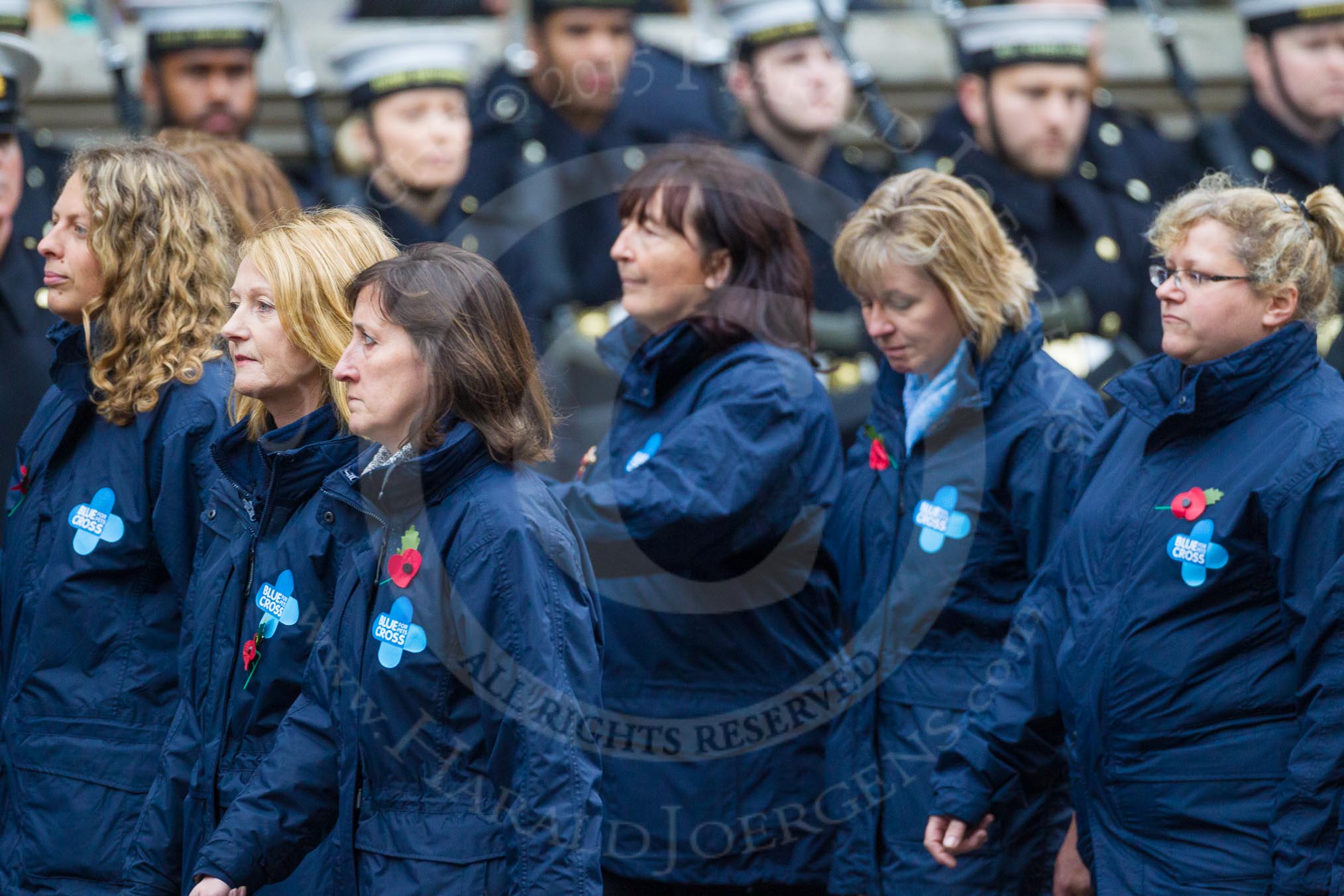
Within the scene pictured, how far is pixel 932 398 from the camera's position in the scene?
13.6 ft

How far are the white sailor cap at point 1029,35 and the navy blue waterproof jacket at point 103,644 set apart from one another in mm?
4008

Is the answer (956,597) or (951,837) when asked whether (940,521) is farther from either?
(951,837)

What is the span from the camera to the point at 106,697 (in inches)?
150

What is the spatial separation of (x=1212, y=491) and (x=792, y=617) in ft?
3.66

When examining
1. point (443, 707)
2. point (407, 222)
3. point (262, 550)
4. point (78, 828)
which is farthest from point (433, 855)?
point (407, 222)

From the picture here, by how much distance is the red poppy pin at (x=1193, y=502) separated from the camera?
3447 millimetres

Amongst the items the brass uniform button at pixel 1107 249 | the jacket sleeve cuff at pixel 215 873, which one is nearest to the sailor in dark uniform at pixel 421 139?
the brass uniform button at pixel 1107 249

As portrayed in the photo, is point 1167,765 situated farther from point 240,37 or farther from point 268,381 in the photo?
point 240,37

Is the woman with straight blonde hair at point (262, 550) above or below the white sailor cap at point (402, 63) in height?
below

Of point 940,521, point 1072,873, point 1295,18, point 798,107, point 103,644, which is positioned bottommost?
point 1072,873

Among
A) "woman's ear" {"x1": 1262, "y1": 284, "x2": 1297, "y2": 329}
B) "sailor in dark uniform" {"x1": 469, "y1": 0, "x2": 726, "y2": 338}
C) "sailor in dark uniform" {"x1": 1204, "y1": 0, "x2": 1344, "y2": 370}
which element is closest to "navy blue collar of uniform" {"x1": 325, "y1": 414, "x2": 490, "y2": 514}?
"woman's ear" {"x1": 1262, "y1": 284, "x2": 1297, "y2": 329}

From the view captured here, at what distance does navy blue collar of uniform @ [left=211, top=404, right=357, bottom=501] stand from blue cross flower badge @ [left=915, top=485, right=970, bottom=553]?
1.26 m

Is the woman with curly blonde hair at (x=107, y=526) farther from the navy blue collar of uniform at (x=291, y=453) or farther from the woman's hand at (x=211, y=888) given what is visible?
the woman's hand at (x=211, y=888)

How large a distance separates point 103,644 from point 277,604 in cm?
59
